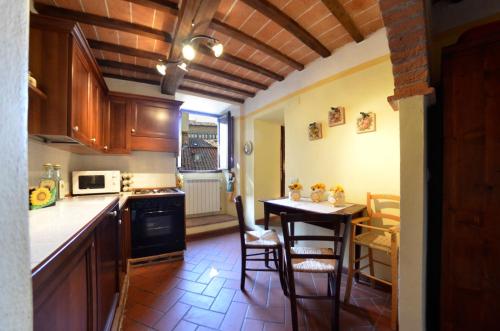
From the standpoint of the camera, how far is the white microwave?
236 centimetres

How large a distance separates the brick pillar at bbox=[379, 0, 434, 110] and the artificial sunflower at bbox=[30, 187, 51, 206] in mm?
2371

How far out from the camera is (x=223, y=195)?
4.48 metres

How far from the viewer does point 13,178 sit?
12.8 inches

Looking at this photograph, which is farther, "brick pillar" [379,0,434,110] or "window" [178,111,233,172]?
"window" [178,111,233,172]

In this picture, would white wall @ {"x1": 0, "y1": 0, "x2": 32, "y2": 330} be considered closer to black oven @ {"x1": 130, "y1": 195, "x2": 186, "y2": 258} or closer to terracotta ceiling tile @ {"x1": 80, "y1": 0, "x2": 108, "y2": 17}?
terracotta ceiling tile @ {"x1": 80, "y1": 0, "x2": 108, "y2": 17}

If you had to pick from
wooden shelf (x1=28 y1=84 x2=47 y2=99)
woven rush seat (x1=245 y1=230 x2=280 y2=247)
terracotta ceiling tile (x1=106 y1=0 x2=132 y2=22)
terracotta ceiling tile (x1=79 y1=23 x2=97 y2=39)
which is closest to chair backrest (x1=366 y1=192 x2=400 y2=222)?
woven rush seat (x1=245 y1=230 x2=280 y2=247)

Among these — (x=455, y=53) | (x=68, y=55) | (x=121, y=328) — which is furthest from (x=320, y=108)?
(x=121, y=328)

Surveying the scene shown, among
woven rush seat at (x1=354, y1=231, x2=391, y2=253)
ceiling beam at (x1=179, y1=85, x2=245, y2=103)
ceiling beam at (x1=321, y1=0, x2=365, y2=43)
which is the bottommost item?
woven rush seat at (x1=354, y1=231, x2=391, y2=253)

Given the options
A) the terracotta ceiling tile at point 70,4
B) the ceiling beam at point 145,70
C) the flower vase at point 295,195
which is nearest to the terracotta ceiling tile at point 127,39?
A: the terracotta ceiling tile at point 70,4

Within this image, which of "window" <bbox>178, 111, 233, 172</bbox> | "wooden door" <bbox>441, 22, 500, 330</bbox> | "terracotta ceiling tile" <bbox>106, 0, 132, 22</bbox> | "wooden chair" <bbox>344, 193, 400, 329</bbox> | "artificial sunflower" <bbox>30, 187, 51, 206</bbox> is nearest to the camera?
"wooden door" <bbox>441, 22, 500, 330</bbox>

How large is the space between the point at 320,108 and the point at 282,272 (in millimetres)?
2023

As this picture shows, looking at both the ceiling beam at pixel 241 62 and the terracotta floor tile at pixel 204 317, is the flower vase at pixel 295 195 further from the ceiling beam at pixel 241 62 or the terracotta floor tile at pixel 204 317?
the ceiling beam at pixel 241 62

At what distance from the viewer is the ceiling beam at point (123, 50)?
2.21 meters

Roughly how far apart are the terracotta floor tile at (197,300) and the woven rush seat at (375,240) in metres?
1.45
